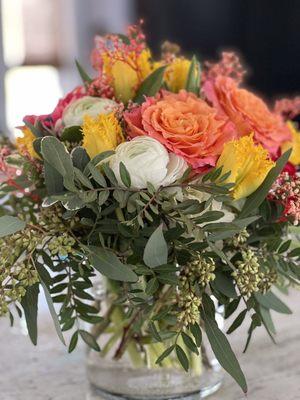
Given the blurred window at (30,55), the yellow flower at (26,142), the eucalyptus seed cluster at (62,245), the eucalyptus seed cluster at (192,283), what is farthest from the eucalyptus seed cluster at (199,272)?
the blurred window at (30,55)

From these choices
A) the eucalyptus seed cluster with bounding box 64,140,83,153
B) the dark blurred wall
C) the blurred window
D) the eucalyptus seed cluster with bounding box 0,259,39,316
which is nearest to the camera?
the eucalyptus seed cluster with bounding box 0,259,39,316

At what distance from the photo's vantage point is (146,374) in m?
0.82

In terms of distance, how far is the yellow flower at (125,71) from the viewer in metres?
0.80

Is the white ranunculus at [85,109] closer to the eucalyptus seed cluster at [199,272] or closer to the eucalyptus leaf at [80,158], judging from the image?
the eucalyptus leaf at [80,158]

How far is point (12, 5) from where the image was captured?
14.2 feet

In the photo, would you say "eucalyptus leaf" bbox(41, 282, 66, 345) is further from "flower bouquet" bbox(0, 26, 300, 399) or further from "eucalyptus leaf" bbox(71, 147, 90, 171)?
"eucalyptus leaf" bbox(71, 147, 90, 171)

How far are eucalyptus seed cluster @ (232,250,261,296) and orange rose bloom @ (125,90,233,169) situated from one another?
100 mm

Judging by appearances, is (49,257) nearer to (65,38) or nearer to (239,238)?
(239,238)

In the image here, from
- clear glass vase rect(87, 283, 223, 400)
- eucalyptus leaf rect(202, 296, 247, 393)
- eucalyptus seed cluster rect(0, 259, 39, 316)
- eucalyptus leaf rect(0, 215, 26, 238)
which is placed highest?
eucalyptus leaf rect(0, 215, 26, 238)

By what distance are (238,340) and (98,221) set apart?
37 centimetres

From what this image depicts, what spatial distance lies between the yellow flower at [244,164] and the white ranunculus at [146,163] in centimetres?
4

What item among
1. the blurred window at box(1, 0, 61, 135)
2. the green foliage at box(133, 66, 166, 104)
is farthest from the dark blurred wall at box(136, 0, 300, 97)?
the green foliage at box(133, 66, 166, 104)

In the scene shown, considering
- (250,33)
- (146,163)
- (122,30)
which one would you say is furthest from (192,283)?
(122,30)

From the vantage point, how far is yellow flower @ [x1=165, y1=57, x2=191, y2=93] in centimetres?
85
